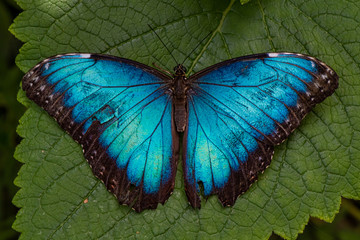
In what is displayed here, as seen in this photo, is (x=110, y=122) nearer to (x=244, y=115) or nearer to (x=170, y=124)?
(x=170, y=124)

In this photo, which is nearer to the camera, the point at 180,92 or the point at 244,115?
the point at 244,115

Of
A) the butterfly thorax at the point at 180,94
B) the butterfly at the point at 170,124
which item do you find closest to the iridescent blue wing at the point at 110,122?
the butterfly at the point at 170,124

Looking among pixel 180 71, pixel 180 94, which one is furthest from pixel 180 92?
pixel 180 71

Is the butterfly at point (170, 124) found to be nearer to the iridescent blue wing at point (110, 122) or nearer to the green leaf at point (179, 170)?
the iridescent blue wing at point (110, 122)

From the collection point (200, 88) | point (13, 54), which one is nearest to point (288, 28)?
point (200, 88)

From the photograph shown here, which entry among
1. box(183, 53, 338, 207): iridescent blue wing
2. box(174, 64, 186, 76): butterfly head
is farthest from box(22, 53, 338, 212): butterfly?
box(174, 64, 186, 76): butterfly head

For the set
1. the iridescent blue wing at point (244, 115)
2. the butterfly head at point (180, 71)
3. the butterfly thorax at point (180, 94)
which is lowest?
the iridescent blue wing at point (244, 115)
